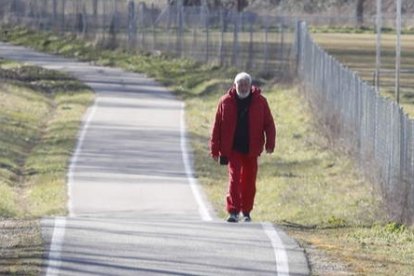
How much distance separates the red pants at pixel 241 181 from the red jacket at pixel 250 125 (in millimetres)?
136

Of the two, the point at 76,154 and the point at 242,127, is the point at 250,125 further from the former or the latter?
the point at 76,154

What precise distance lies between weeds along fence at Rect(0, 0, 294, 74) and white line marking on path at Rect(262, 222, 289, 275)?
3006 cm

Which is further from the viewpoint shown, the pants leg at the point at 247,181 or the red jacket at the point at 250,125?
the pants leg at the point at 247,181

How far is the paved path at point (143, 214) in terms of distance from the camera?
1205cm

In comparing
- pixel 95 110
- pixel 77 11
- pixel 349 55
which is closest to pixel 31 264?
pixel 95 110

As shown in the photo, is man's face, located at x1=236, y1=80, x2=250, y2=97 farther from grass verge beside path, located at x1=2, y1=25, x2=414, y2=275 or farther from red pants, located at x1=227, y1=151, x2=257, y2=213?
grass verge beside path, located at x1=2, y1=25, x2=414, y2=275

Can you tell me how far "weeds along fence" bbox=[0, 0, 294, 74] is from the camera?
48.6 m

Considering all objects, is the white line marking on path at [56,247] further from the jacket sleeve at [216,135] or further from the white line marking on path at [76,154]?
the white line marking on path at [76,154]

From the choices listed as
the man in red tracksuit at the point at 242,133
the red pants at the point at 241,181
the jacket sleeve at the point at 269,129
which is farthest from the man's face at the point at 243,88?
the red pants at the point at 241,181

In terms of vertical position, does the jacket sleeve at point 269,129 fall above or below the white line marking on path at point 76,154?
above

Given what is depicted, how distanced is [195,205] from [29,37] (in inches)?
1710

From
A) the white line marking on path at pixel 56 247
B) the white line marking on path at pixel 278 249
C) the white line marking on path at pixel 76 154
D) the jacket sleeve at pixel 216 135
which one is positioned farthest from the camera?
the white line marking on path at pixel 76 154

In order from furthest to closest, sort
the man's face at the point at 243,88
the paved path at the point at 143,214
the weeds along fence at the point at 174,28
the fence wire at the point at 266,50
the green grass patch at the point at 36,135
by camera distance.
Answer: the weeds along fence at the point at 174,28
the green grass patch at the point at 36,135
the fence wire at the point at 266,50
the man's face at the point at 243,88
the paved path at the point at 143,214

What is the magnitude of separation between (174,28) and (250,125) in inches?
1621
